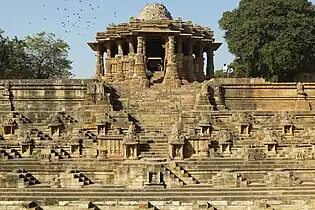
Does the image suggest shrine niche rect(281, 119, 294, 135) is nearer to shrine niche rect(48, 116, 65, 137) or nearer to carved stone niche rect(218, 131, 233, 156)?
carved stone niche rect(218, 131, 233, 156)

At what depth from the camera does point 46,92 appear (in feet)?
85.8

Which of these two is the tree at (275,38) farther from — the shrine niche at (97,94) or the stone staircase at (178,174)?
the stone staircase at (178,174)

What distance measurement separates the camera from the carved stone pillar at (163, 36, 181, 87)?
28.9 meters

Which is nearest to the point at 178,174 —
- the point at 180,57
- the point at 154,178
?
the point at 154,178

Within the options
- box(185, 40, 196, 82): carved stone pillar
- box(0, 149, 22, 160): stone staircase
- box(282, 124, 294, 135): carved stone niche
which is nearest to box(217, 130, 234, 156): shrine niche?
box(282, 124, 294, 135): carved stone niche

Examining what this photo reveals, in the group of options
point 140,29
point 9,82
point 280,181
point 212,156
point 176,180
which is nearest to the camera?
point 280,181

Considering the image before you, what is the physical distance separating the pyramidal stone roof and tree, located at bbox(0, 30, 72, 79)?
13939 mm

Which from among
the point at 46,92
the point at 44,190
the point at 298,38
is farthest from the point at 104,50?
the point at 44,190

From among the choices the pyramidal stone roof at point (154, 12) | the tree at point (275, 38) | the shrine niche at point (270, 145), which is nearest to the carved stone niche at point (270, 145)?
the shrine niche at point (270, 145)

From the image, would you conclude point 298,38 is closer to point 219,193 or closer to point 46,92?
point 46,92

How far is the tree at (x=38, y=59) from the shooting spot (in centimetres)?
4457

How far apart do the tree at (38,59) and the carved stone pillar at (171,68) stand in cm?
1824

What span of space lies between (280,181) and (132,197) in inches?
180

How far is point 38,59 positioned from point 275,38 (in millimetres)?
22648
